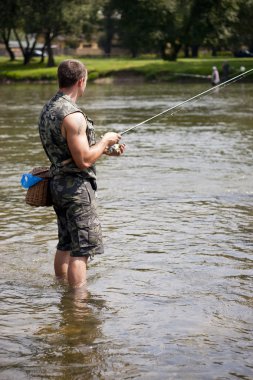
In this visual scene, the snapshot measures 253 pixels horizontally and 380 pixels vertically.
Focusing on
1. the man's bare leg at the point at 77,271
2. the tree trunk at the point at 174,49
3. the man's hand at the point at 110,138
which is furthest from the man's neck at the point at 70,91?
the tree trunk at the point at 174,49

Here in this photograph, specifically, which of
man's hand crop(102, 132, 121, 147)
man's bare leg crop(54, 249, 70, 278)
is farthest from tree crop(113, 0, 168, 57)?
man's hand crop(102, 132, 121, 147)

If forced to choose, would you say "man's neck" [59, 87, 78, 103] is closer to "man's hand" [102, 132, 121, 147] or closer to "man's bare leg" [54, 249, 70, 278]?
"man's hand" [102, 132, 121, 147]

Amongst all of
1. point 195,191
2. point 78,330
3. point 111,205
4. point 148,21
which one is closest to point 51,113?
point 78,330

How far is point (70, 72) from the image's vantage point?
245 inches

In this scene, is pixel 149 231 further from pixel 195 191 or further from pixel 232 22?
pixel 232 22

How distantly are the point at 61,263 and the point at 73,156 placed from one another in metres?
1.16

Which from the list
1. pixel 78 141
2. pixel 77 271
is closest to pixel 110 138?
pixel 78 141

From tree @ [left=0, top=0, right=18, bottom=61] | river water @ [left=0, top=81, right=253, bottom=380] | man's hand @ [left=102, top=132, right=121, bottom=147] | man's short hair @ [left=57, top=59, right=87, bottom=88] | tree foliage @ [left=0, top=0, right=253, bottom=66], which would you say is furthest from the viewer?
tree foliage @ [left=0, top=0, right=253, bottom=66]

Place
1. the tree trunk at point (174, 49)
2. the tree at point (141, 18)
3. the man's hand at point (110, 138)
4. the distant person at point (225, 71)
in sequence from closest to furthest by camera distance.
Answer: the man's hand at point (110, 138) < the distant person at point (225, 71) < the tree at point (141, 18) < the tree trunk at point (174, 49)

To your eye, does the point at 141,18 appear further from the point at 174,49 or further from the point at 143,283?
the point at 143,283

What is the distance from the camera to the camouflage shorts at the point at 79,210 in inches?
248

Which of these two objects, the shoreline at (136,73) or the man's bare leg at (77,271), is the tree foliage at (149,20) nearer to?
the shoreline at (136,73)

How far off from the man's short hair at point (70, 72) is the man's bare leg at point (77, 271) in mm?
1371

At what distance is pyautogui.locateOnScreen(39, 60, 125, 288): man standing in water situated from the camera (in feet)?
20.1
